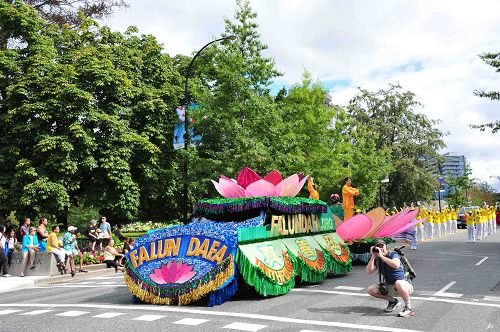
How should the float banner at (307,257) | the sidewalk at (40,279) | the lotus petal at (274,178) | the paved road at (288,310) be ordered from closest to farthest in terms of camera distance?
the paved road at (288,310) < the float banner at (307,257) < the lotus petal at (274,178) < the sidewalk at (40,279)

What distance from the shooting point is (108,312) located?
997cm

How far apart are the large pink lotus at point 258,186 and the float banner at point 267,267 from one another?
65.5 inches

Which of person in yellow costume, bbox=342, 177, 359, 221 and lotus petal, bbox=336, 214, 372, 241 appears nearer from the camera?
lotus petal, bbox=336, 214, 372, 241

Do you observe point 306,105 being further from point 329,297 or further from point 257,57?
point 329,297

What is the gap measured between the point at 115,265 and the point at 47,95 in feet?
37.6

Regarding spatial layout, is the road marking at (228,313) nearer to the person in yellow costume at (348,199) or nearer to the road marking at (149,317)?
the road marking at (149,317)

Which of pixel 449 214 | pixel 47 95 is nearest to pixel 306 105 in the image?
pixel 449 214

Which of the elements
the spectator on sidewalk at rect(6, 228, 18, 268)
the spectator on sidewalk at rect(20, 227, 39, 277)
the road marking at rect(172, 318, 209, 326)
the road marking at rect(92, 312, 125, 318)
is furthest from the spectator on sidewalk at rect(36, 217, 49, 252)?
the road marking at rect(172, 318, 209, 326)

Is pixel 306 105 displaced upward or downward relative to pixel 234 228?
upward

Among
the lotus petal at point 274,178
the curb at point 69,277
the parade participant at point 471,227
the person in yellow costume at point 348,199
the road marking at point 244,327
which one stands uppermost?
the lotus petal at point 274,178

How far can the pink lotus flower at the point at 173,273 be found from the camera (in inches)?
409

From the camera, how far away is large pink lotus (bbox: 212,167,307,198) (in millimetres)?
13430

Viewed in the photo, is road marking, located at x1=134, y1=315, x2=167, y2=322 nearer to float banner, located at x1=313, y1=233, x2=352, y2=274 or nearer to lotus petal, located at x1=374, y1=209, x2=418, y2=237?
float banner, located at x1=313, y1=233, x2=352, y2=274

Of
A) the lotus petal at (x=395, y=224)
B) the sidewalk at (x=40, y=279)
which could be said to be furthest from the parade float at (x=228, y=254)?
the sidewalk at (x=40, y=279)
